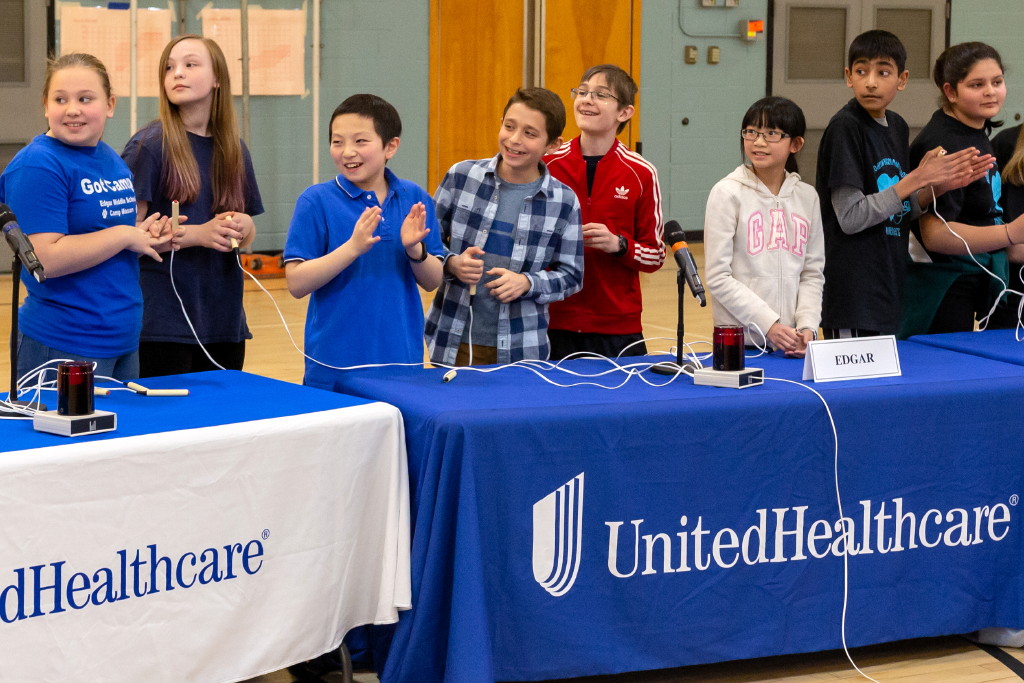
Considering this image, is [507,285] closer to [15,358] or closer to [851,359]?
[851,359]

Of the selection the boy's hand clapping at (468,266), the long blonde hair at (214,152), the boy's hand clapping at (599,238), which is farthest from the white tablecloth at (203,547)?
the boy's hand clapping at (599,238)

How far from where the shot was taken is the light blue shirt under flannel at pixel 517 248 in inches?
118

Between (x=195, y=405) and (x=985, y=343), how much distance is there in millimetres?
1958

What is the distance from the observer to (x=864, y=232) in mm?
3346

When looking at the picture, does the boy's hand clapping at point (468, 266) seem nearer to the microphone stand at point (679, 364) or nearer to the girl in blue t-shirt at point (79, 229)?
the microphone stand at point (679, 364)

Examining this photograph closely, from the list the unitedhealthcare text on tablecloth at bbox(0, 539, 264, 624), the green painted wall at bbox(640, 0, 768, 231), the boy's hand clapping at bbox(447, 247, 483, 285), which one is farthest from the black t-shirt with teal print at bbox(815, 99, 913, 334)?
the green painted wall at bbox(640, 0, 768, 231)

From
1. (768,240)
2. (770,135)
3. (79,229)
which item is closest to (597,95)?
(770,135)

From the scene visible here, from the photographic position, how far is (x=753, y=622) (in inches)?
100

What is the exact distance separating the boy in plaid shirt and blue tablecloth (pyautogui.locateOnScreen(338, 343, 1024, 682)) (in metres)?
0.27

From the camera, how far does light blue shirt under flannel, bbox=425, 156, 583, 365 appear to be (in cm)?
301

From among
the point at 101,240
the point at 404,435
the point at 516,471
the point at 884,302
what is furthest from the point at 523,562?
the point at 884,302

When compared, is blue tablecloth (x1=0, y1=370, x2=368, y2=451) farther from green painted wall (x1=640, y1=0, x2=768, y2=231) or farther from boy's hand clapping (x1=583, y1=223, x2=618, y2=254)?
green painted wall (x1=640, y1=0, x2=768, y2=231)

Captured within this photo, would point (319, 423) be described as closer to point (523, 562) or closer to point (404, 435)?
point (404, 435)

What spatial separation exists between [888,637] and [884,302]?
103 centimetres
